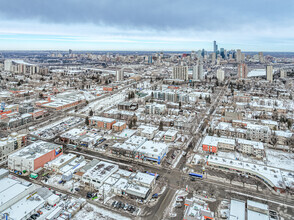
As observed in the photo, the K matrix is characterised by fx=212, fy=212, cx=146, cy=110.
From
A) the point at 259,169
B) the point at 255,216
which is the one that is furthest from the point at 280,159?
the point at 255,216

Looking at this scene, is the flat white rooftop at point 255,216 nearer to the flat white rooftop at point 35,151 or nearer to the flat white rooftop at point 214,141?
the flat white rooftop at point 214,141

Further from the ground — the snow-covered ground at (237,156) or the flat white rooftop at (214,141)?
the flat white rooftop at (214,141)

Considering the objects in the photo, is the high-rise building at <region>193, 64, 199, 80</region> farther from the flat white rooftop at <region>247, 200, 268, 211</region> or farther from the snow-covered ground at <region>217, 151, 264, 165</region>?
the flat white rooftop at <region>247, 200, 268, 211</region>

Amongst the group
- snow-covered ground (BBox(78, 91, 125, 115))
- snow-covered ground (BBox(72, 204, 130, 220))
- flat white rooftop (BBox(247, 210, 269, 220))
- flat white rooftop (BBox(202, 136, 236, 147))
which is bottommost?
snow-covered ground (BBox(72, 204, 130, 220))

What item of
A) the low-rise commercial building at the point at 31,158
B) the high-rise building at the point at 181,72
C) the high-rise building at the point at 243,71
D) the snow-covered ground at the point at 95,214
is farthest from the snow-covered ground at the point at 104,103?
the high-rise building at the point at 243,71

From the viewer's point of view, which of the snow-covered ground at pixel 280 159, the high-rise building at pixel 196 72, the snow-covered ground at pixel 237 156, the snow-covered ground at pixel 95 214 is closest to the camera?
the snow-covered ground at pixel 95 214

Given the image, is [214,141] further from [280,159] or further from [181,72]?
[181,72]

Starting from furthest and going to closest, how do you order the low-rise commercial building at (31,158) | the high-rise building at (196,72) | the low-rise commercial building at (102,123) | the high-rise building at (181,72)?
the high-rise building at (181,72)
the high-rise building at (196,72)
the low-rise commercial building at (102,123)
the low-rise commercial building at (31,158)

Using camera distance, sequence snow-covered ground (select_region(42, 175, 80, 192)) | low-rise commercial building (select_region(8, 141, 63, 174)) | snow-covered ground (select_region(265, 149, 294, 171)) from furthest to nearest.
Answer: snow-covered ground (select_region(265, 149, 294, 171)) < low-rise commercial building (select_region(8, 141, 63, 174)) < snow-covered ground (select_region(42, 175, 80, 192))

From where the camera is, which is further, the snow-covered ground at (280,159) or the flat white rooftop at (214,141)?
the flat white rooftop at (214,141)

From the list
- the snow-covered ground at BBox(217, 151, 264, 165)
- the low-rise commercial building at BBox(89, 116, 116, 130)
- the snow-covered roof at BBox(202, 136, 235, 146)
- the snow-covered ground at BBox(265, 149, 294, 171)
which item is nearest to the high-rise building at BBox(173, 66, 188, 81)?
the low-rise commercial building at BBox(89, 116, 116, 130)
